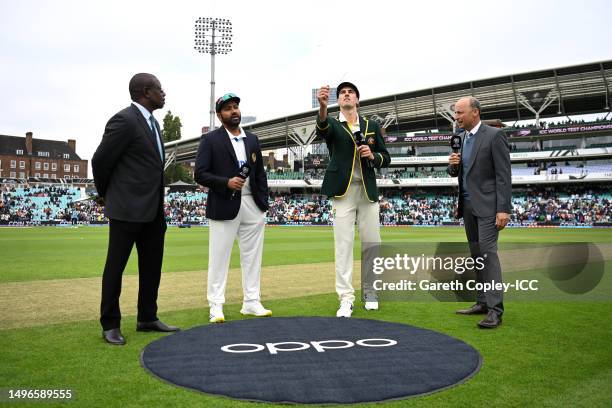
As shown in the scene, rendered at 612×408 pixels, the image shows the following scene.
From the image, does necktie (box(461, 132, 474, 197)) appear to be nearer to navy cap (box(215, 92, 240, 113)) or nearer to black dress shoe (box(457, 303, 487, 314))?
black dress shoe (box(457, 303, 487, 314))

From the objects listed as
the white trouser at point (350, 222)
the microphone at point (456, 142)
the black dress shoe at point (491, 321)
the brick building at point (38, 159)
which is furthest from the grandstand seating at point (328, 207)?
the black dress shoe at point (491, 321)

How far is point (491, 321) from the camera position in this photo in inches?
197

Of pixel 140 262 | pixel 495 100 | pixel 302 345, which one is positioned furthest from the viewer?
pixel 495 100

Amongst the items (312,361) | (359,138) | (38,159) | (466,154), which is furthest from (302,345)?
(38,159)

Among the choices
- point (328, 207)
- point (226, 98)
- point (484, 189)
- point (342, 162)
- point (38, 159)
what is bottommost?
point (328, 207)

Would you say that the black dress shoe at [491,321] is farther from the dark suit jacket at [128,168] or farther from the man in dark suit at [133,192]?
the dark suit jacket at [128,168]

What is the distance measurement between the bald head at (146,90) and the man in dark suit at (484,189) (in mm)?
3492

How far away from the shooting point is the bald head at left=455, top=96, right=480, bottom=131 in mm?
5734

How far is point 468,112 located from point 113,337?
15.1 ft

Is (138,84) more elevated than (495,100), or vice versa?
(495,100)

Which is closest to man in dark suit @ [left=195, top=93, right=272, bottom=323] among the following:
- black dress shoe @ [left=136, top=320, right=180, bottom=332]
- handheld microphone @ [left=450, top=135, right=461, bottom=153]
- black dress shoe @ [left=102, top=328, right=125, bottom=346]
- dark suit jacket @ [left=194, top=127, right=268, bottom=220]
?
dark suit jacket @ [left=194, top=127, right=268, bottom=220]

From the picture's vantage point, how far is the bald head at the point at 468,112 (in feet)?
18.8

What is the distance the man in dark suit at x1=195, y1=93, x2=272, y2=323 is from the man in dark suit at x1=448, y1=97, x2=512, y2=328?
246 centimetres

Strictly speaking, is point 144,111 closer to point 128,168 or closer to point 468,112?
point 128,168
